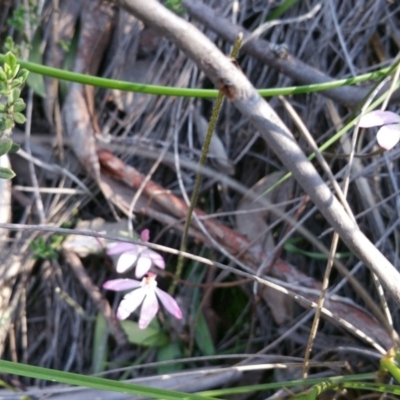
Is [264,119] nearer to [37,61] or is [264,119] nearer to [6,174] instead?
[6,174]

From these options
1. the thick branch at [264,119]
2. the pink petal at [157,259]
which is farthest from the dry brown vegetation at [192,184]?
the thick branch at [264,119]

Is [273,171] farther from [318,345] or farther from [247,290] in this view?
[318,345]

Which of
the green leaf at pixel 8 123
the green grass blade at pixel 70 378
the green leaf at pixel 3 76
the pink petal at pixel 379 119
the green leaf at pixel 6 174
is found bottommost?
the green grass blade at pixel 70 378

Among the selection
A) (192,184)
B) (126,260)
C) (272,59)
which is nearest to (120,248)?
(126,260)

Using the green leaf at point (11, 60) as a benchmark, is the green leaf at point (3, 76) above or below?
below

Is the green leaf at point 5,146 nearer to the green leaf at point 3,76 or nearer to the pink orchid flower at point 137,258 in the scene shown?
the green leaf at point 3,76

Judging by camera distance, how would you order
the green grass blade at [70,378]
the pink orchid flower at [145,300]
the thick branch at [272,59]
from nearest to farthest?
the green grass blade at [70,378] → the pink orchid flower at [145,300] → the thick branch at [272,59]

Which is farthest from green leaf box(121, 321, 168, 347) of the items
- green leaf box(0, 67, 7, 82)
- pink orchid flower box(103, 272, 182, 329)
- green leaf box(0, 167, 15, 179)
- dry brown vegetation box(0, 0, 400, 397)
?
green leaf box(0, 67, 7, 82)
